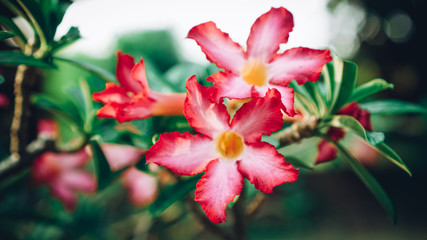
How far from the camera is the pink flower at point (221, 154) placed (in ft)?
1.51

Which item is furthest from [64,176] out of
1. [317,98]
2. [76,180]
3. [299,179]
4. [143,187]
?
[299,179]

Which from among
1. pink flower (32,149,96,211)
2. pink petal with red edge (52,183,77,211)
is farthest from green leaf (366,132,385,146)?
pink petal with red edge (52,183,77,211)

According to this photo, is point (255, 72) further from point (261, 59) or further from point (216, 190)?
point (216, 190)

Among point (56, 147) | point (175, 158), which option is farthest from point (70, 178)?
point (175, 158)

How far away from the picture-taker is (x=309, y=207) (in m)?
5.62

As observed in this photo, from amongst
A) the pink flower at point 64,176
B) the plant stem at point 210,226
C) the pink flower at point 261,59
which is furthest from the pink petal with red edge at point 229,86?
the pink flower at point 64,176

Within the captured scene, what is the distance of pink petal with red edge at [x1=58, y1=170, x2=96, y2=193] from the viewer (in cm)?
113

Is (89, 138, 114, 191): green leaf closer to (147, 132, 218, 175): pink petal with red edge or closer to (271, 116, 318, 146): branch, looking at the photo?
(147, 132, 218, 175): pink petal with red edge

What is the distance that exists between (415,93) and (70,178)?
871 cm

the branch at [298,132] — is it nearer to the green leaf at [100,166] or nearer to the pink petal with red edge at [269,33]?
the pink petal with red edge at [269,33]

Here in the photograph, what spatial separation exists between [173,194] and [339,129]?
1.23 ft

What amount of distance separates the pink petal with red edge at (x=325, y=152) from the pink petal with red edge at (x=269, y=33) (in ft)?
0.89

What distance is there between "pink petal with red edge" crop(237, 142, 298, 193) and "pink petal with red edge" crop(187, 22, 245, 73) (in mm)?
144

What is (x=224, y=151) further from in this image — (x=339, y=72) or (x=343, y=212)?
(x=343, y=212)
